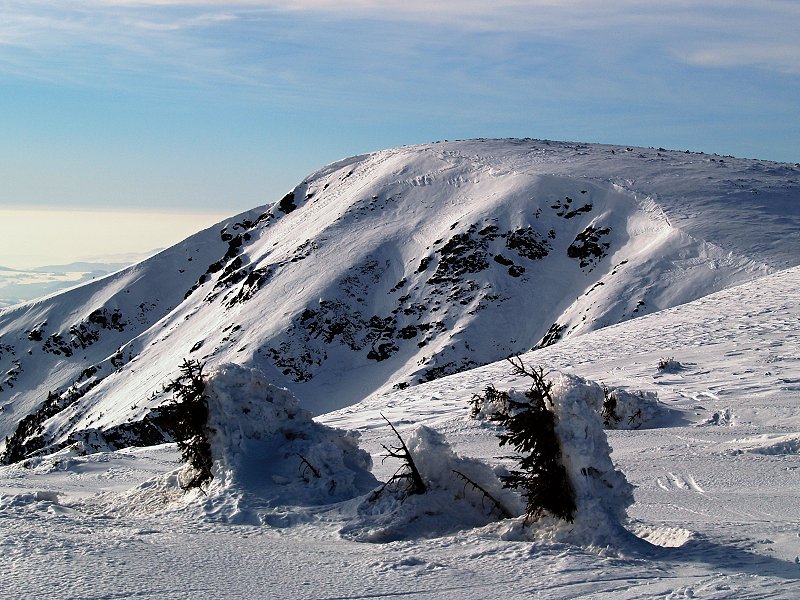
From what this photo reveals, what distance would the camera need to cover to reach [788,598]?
5.80 metres

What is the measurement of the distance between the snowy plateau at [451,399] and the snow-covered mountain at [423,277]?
241 millimetres

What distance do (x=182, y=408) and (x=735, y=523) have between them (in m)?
6.36

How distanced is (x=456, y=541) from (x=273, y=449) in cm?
329

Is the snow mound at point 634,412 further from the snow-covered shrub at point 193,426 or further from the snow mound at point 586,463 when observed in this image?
the snow-covered shrub at point 193,426

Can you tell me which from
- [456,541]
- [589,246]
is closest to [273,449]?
[456,541]

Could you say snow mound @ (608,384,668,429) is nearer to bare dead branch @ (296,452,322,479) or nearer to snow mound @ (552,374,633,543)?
bare dead branch @ (296,452,322,479)

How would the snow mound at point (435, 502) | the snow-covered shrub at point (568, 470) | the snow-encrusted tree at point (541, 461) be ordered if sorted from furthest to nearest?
the snow mound at point (435, 502)
the snow-encrusted tree at point (541, 461)
the snow-covered shrub at point (568, 470)

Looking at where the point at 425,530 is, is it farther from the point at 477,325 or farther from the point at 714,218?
the point at 714,218

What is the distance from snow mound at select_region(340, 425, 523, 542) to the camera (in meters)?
8.11

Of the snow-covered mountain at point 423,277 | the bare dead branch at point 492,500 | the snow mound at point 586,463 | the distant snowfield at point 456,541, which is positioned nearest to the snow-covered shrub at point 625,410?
the distant snowfield at point 456,541

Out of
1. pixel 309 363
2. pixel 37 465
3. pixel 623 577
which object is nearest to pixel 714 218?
pixel 309 363

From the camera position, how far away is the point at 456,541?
7.54 metres

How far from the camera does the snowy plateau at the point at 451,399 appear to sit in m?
6.92

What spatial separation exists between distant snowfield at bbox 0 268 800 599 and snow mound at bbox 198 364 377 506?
1.62ft
